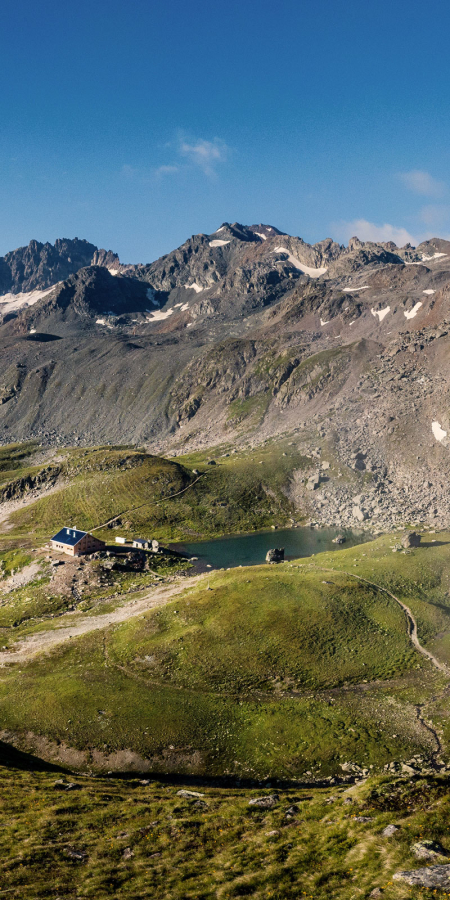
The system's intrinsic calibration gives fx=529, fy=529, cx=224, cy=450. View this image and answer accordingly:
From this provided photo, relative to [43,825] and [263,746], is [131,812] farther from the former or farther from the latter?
[263,746]

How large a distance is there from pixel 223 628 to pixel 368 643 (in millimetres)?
18040

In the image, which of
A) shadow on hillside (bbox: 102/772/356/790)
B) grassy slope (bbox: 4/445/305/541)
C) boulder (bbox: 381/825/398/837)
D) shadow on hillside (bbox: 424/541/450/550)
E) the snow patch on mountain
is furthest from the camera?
the snow patch on mountain

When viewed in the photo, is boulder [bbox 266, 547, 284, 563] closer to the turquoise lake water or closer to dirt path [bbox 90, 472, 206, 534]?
the turquoise lake water

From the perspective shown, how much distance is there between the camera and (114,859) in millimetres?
28156

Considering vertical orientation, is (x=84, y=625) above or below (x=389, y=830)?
below

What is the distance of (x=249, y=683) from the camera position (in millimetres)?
58156

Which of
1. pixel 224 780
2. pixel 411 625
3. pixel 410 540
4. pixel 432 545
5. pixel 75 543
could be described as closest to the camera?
pixel 224 780

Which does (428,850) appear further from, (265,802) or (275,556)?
(275,556)

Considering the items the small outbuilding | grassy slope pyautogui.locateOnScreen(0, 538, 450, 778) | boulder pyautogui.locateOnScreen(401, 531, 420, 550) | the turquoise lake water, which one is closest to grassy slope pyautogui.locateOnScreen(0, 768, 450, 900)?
grassy slope pyautogui.locateOnScreen(0, 538, 450, 778)

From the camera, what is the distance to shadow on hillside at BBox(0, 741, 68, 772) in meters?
44.3

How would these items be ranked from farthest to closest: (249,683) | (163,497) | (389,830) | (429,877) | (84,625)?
(163,497), (84,625), (249,683), (389,830), (429,877)

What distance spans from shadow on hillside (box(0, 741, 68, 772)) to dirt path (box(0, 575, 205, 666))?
18.1 metres

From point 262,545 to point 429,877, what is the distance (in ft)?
314

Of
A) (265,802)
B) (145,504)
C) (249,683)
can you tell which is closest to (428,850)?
(265,802)
